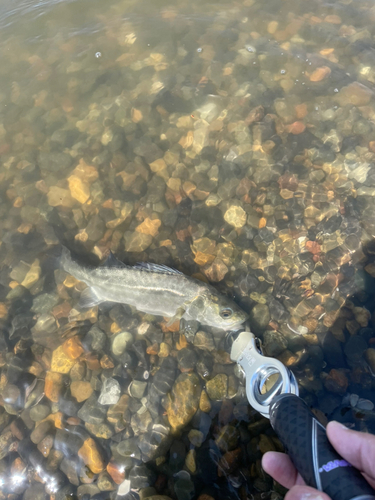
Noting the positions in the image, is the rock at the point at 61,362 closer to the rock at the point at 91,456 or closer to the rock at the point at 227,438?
the rock at the point at 91,456

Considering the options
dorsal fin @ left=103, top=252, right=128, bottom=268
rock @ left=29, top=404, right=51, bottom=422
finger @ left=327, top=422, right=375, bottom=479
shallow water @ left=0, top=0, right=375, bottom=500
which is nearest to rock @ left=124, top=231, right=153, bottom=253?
shallow water @ left=0, top=0, right=375, bottom=500

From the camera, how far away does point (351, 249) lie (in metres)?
5.41

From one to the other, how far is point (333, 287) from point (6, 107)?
9.60m

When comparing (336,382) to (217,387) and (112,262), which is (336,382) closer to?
(217,387)

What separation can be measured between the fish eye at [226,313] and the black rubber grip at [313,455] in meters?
1.97

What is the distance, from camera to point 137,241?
6.08 metres

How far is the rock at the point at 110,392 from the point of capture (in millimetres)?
4766

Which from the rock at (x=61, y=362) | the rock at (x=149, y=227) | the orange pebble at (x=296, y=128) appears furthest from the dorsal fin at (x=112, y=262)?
the orange pebble at (x=296, y=128)

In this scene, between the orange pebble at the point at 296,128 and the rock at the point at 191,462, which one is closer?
the rock at the point at 191,462

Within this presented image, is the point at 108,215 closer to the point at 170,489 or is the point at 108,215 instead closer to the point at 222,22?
the point at 170,489

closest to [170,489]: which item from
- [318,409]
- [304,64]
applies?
[318,409]

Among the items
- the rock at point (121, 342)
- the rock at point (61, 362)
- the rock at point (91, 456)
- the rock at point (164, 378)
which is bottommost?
the rock at point (91, 456)

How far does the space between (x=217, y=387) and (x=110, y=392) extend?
68.1 inches

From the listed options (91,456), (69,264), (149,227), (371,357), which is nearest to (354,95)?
(149,227)
